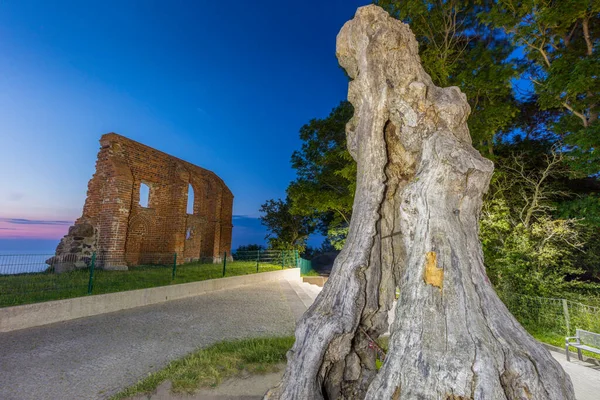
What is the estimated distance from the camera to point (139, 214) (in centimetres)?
1467

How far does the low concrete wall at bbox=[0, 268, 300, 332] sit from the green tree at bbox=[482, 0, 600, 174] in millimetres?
12065

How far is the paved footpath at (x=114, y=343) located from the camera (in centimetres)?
363

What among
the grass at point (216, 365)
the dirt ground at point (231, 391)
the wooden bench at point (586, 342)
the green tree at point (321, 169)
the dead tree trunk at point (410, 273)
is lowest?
the dirt ground at point (231, 391)

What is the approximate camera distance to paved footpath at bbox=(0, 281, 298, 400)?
3.63m

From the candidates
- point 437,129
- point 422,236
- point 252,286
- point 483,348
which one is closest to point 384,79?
point 437,129

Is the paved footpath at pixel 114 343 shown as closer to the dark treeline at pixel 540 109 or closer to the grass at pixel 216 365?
the grass at pixel 216 365

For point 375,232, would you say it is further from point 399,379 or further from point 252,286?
point 252,286

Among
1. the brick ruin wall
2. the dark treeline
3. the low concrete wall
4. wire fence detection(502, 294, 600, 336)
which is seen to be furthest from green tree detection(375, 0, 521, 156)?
the brick ruin wall

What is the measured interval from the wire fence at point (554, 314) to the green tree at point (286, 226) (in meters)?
18.7

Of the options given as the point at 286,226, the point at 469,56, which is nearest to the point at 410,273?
the point at 469,56

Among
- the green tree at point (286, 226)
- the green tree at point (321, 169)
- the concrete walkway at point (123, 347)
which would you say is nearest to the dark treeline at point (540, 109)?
the concrete walkway at point (123, 347)

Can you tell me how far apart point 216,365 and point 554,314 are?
8231 millimetres

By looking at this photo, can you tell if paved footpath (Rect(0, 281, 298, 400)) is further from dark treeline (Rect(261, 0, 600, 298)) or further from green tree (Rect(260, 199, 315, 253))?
green tree (Rect(260, 199, 315, 253))

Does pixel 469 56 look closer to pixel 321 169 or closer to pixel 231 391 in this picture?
pixel 321 169
